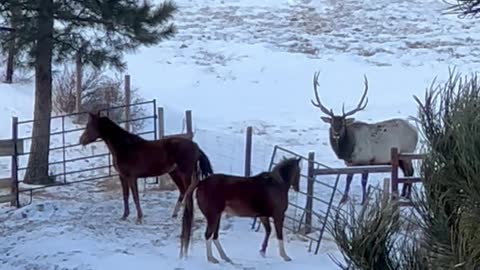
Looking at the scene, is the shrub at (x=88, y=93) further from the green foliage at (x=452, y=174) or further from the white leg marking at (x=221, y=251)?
the green foliage at (x=452, y=174)

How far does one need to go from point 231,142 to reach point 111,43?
4809 millimetres

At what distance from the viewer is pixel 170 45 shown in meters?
28.8

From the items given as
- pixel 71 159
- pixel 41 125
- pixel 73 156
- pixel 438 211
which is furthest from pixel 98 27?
pixel 438 211

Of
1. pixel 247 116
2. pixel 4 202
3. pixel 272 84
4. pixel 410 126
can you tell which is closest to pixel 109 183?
pixel 4 202

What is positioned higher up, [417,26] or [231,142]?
[417,26]

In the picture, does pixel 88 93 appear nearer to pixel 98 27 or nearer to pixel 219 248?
pixel 98 27

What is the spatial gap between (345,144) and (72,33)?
4.21m

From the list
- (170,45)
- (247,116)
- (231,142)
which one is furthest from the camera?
(170,45)

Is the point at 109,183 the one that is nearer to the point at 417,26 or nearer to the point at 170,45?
the point at 170,45

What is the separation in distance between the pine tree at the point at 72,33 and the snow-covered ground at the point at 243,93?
1134mm

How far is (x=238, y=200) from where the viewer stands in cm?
981

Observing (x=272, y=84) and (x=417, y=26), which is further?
(x=417, y=26)

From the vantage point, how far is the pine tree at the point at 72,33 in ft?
41.2

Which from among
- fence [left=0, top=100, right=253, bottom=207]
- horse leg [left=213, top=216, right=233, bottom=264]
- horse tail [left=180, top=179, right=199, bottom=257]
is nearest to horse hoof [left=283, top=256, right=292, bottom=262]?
horse leg [left=213, top=216, right=233, bottom=264]
